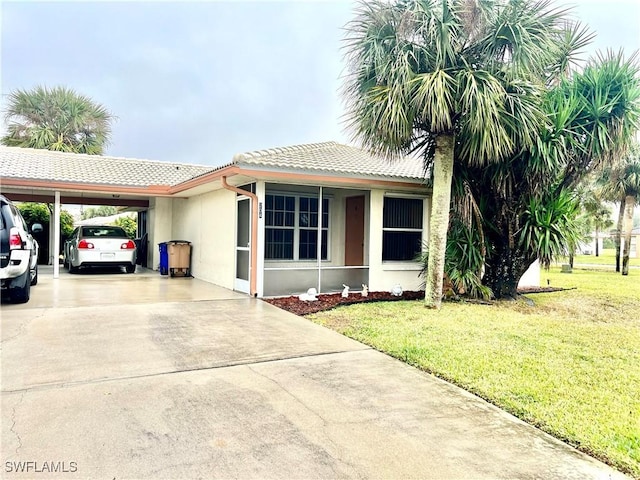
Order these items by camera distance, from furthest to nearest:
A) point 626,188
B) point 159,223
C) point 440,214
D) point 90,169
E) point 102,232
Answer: point 626,188 → point 159,223 → point 90,169 → point 102,232 → point 440,214

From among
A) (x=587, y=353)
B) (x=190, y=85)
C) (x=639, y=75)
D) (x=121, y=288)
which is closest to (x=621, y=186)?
(x=639, y=75)

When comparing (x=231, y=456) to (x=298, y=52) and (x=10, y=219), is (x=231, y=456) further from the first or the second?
(x=298, y=52)

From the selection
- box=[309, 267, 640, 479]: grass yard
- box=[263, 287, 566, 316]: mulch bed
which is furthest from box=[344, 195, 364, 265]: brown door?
box=[309, 267, 640, 479]: grass yard

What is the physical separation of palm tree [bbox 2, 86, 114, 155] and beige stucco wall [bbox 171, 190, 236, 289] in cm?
1566

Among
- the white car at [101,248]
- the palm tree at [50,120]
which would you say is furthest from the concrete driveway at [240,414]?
the palm tree at [50,120]

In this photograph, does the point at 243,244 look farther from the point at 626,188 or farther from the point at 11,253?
the point at 626,188

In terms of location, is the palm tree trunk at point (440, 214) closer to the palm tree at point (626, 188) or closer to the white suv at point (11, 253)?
the white suv at point (11, 253)

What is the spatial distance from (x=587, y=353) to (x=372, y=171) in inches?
241

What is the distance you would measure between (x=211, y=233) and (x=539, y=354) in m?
9.07

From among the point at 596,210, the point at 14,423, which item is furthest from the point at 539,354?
the point at 596,210

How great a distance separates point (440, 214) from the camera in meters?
8.70

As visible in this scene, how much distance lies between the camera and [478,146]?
8289 millimetres

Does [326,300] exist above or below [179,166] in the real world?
below

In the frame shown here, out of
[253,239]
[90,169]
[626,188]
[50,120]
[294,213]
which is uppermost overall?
[50,120]
